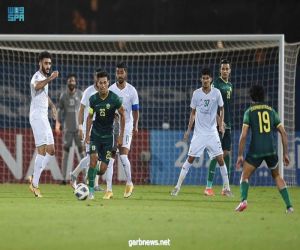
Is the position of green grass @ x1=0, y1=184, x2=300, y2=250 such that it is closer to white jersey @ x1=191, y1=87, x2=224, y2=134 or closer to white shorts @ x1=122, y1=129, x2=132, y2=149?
white shorts @ x1=122, y1=129, x2=132, y2=149

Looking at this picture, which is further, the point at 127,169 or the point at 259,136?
the point at 127,169

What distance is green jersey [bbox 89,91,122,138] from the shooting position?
49.1 feet

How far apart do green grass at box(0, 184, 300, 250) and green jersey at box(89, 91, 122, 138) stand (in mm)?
986

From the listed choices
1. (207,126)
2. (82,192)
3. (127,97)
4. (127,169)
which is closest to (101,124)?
(82,192)

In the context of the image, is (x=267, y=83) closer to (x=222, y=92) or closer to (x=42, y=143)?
(x=222, y=92)

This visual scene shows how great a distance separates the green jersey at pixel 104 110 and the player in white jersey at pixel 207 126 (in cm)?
191

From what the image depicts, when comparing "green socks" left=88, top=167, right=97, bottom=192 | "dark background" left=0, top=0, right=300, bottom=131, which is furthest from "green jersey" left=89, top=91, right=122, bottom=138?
"dark background" left=0, top=0, right=300, bottom=131

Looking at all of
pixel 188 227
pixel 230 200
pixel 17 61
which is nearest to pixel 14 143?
pixel 17 61

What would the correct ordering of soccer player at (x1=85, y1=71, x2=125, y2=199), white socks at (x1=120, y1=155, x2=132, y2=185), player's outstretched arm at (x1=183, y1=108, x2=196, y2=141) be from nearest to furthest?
soccer player at (x1=85, y1=71, x2=125, y2=199), white socks at (x1=120, y1=155, x2=132, y2=185), player's outstretched arm at (x1=183, y1=108, x2=196, y2=141)

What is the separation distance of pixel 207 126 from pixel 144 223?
541 cm

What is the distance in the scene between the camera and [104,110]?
14969 millimetres
